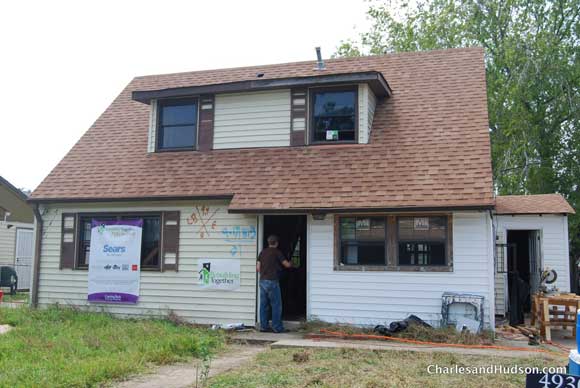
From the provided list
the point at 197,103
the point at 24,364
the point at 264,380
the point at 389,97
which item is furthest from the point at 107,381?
the point at 389,97

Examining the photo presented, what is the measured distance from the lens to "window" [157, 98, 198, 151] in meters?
13.6

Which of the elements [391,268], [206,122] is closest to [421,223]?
[391,268]

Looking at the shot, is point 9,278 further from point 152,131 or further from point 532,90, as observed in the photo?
point 532,90

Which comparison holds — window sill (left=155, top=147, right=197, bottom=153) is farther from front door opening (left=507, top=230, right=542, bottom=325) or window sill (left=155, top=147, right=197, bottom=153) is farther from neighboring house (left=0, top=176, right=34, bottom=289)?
neighboring house (left=0, top=176, right=34, bottom=289)

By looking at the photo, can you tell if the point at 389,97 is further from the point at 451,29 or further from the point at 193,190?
the point at 451,29

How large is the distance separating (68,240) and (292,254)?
531 cm

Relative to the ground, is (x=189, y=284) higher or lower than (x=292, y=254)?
lower

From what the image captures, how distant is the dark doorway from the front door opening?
4.51m

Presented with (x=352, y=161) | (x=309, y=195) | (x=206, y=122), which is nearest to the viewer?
(x=309, y=195)

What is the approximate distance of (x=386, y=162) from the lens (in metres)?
11.6

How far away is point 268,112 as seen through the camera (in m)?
12.9

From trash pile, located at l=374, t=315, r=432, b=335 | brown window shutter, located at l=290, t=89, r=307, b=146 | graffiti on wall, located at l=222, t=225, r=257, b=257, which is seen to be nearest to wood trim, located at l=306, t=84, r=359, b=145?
brown window shutter, located at l=290, t=89, r=307, b=146

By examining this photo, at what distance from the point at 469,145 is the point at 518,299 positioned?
3367 millimetres

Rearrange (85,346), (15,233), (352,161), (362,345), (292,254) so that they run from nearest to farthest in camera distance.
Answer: (85,346) → (362,345) → (352,161) → (292,254) → (15,233)
